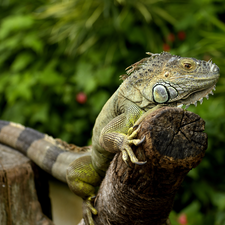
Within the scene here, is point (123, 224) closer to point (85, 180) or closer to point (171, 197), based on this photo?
point (171, 197)

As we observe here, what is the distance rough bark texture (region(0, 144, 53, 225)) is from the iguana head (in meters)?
1.27

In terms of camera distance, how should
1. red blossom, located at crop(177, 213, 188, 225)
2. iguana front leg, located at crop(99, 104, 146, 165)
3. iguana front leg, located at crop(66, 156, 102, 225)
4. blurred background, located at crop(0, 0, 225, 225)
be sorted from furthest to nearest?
1. blurred background, located at crop(0, 0, 225, 225)
2. red blossom, located at crop(177, 213, 188, 225)
3. iguana front leg, located at crop(66, 156, 102, 225)
4. iguana front leg, located at crop(99, 104, 146, 165)

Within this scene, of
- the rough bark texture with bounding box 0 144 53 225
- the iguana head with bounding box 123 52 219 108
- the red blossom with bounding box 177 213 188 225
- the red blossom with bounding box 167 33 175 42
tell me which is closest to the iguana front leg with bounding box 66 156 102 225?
the rough bark texture with bounding box 0 144 53 225

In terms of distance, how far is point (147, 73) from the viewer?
2047 millimetres

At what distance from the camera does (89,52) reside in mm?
→ 4348

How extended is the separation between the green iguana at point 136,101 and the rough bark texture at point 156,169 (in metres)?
0.08

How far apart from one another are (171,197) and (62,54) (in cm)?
329

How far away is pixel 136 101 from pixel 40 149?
49.6 inches

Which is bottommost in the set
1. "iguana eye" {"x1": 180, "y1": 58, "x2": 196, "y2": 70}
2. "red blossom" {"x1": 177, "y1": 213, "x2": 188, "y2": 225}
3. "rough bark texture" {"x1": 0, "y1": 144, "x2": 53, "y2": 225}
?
"red blossom" {"x1": 177, "y1": 213, "x2": 188, "y2": 225}

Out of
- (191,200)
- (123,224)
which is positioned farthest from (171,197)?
(191,200)

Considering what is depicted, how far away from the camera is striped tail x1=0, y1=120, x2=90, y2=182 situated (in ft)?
9.15

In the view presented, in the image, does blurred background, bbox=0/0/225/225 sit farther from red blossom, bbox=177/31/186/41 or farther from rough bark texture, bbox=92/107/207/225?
rough bark texture, bbox=92/107/207/225

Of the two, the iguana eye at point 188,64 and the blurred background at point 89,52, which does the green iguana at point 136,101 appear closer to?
the iguana eye at point 188,64

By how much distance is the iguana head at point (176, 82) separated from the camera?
188 cm
